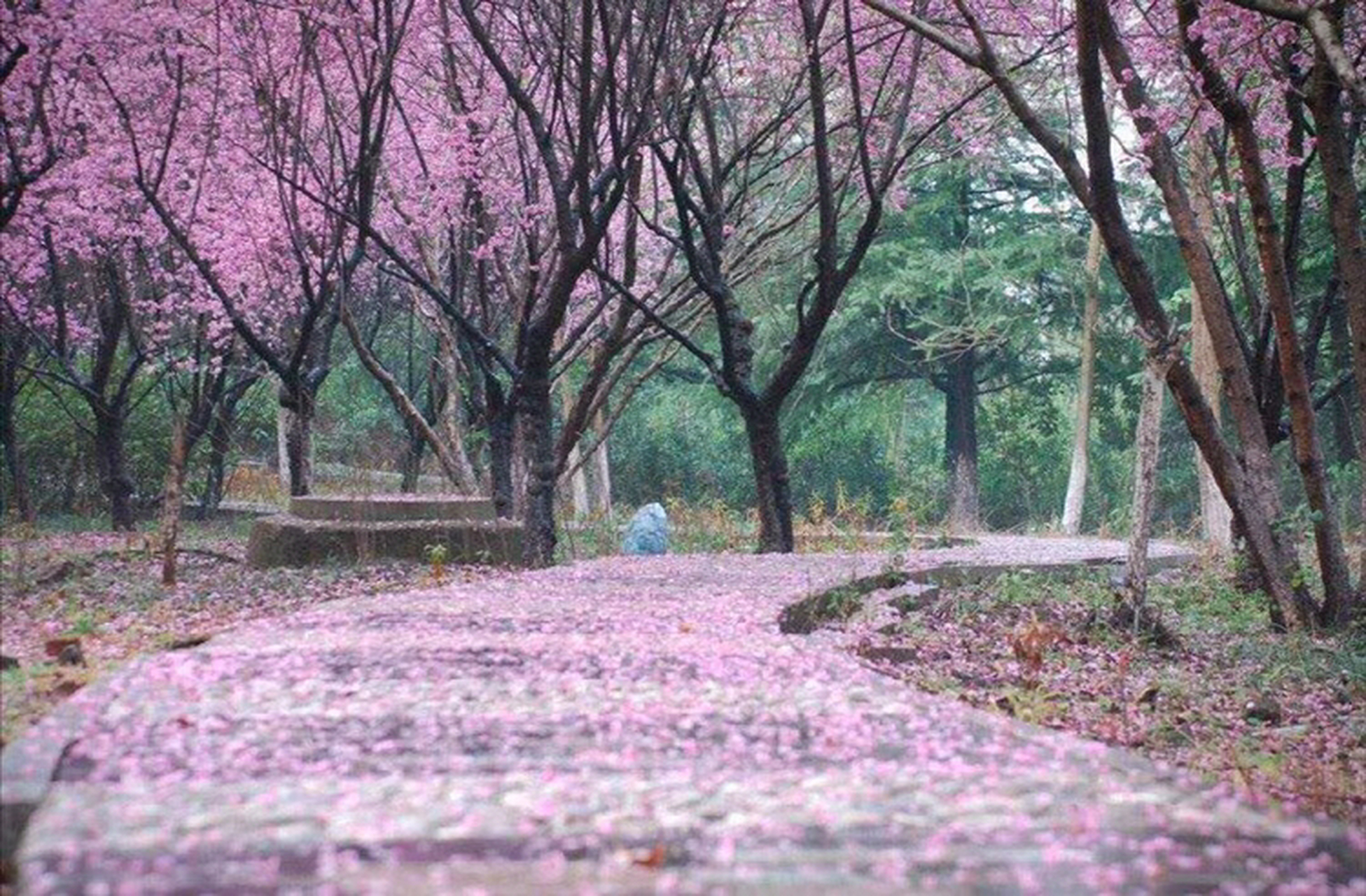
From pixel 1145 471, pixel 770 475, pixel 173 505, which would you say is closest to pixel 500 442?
pixel 770 475

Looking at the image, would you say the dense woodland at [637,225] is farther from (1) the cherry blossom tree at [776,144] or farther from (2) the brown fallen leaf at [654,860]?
(2) the brown fallen leaf at [654,860]

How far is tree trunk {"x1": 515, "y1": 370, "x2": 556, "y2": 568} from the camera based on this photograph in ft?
40.1

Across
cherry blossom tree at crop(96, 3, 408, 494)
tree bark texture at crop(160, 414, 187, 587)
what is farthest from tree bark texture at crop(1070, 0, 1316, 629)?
tree bark texture at crop(160, 414, 187, 587)

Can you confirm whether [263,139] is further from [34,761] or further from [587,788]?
[587,788]

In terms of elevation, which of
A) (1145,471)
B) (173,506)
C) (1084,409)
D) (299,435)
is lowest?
(173,506)

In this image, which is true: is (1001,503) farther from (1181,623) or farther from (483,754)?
(483,754)

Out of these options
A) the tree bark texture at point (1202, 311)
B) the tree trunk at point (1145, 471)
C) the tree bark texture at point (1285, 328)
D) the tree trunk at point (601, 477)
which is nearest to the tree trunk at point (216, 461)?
the tree trunk at point (601, 477)

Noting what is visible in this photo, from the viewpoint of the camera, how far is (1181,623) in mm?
10609

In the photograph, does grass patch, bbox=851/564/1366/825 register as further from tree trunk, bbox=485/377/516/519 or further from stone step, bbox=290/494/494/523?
tree trunk, bbox=485/377/516/519

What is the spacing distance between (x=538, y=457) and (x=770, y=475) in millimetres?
2446

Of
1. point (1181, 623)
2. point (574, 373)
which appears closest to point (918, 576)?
point (1181, 623)

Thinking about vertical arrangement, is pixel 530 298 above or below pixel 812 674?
above

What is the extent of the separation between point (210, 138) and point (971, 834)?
1245cm

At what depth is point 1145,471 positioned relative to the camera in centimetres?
900
